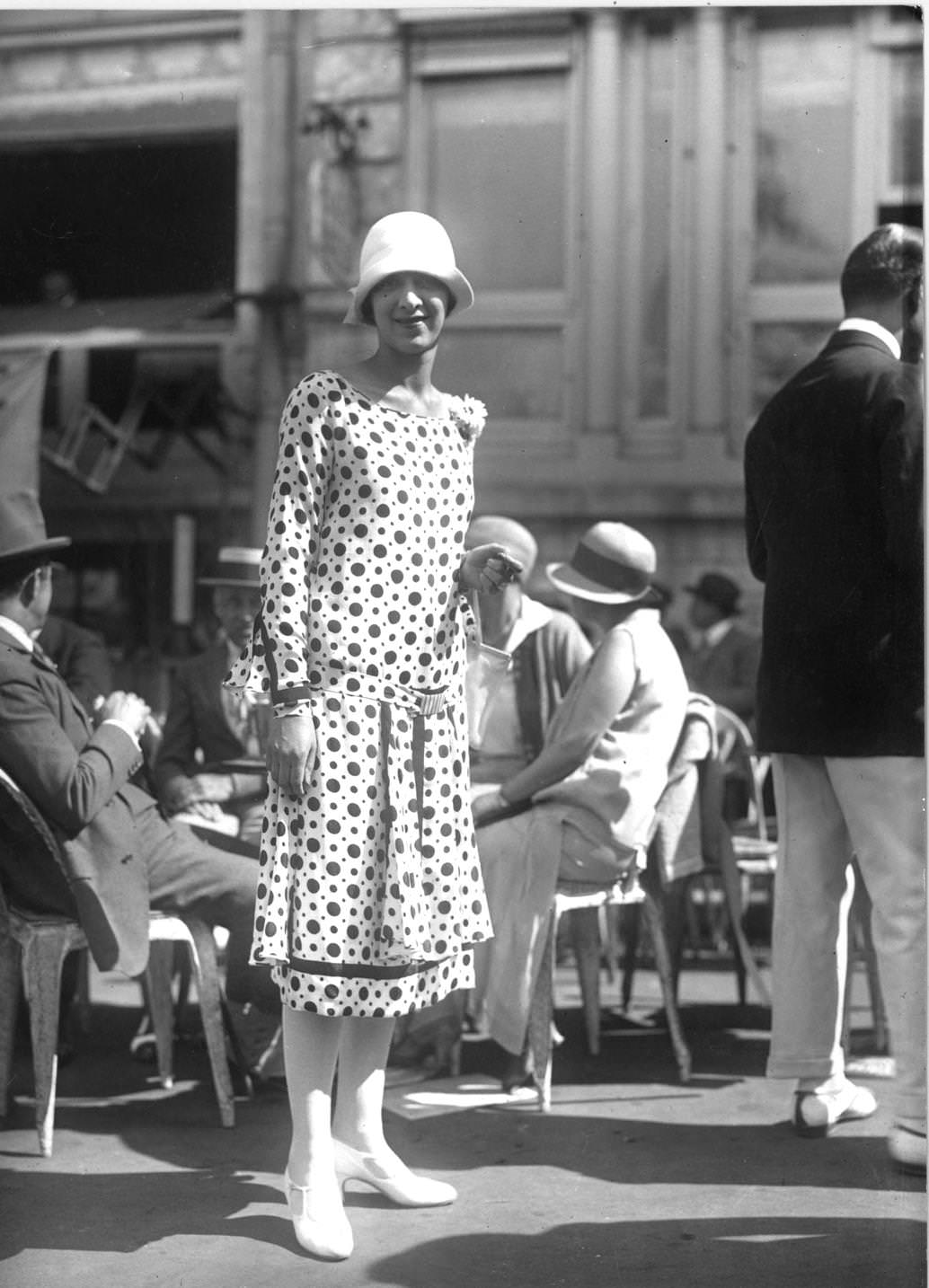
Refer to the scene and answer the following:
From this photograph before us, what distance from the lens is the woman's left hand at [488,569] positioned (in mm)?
3480

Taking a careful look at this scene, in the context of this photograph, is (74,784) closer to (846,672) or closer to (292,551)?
(292,551)

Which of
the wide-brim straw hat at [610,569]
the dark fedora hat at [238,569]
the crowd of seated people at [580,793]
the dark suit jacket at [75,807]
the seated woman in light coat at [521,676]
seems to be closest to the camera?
the dark suit jacket at [75,807]

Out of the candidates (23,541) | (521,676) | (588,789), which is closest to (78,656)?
(23,541)

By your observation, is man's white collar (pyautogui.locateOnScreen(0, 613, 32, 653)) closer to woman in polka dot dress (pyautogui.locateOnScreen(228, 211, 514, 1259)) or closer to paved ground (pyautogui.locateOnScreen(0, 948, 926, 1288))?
woman in polka dot dress (pyautogui.locateOnScreen(228, 211, 514, 1259))

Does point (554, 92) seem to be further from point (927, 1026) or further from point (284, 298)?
point (927, 1026)

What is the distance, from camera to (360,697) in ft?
11.2

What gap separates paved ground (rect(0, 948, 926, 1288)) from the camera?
321cm

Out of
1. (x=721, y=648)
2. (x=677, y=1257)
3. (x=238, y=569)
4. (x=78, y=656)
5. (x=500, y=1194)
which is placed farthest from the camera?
(x=721, y=648)

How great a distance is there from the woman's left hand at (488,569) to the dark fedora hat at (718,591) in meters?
4.51

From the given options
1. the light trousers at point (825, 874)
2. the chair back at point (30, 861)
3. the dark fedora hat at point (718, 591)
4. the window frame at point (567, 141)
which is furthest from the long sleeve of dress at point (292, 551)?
the dark fedora hat at point (718, 591)

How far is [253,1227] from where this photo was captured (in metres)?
3.40

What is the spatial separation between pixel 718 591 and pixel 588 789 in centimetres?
358

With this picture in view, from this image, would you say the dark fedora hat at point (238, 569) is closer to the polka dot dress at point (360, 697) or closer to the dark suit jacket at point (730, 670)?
the polka dot dress at point (360, 697)

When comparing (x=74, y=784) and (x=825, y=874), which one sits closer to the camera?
(x=74, y=784)
